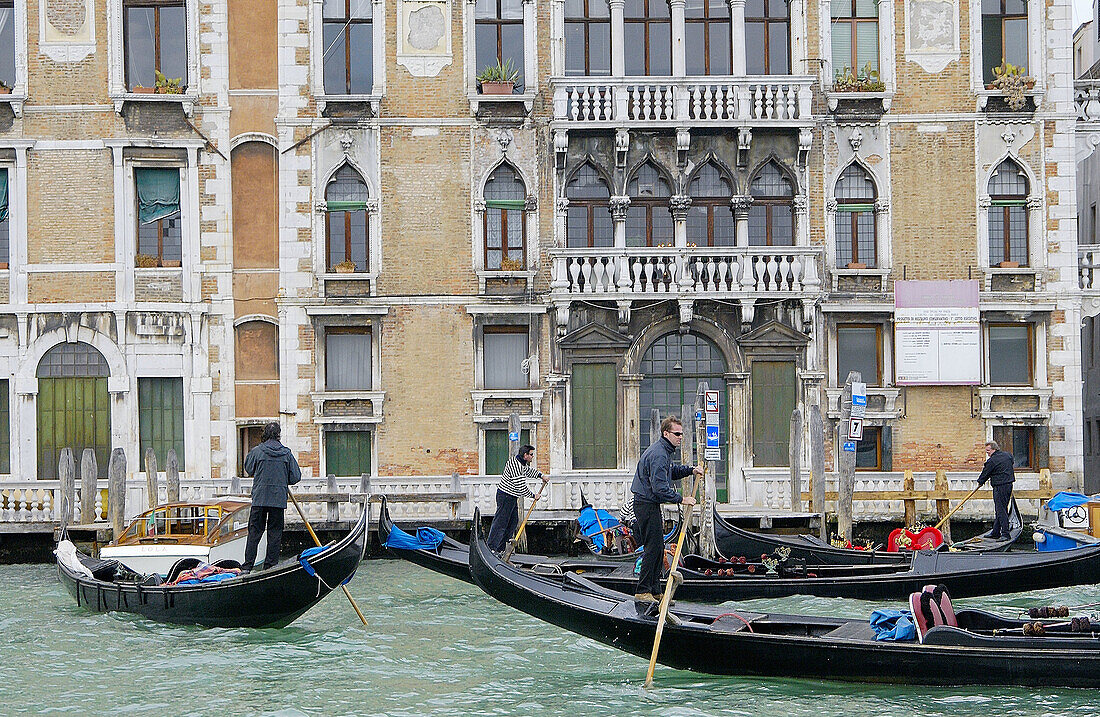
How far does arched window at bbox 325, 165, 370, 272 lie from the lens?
19.9 metres

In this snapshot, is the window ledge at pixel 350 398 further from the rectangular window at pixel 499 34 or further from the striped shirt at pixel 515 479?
the striped shirt at pixel 515 479

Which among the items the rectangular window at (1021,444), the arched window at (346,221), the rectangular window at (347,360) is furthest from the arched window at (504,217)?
the rectangular window at (1021,444)

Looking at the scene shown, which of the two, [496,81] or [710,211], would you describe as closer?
[496,81]

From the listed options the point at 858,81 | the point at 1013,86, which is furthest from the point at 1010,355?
the point at 858,81

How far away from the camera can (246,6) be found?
2009cm

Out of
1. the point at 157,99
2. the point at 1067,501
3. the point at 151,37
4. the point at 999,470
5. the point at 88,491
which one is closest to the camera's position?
the point at 1067,501

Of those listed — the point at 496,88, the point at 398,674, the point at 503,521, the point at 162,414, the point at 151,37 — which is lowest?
the point at 398,674

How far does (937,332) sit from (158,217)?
11413 mm

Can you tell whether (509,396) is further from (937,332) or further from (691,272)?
(937,332)

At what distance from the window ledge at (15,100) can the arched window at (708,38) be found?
954cm

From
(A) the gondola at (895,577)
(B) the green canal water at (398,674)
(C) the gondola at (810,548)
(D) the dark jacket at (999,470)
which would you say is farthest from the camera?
(D) the dark jacket at (999,470)

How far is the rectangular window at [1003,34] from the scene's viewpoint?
2002 cm

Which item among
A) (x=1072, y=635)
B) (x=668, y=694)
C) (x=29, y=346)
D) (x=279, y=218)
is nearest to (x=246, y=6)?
(x=279, y=218)

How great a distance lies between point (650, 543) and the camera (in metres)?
10.6
